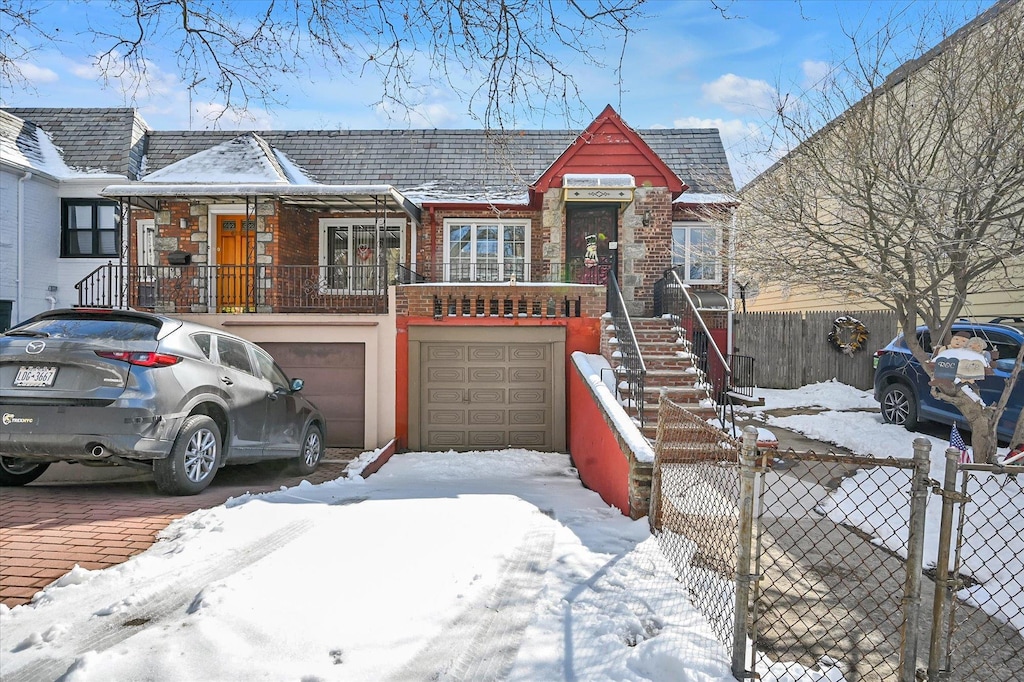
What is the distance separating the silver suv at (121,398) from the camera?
183 inches

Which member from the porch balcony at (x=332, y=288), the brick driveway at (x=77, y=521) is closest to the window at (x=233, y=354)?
the brick driveway at (x=77, y=521)

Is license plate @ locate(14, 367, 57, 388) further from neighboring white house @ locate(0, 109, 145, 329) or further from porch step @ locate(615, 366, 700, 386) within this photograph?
neighboring white house @ locate(0, 109, 145, 329)

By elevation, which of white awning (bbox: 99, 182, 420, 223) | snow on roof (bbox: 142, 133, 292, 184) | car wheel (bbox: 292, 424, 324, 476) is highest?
snow on roof (bbox: 142, 133, 292, 184)

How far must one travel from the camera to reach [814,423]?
10492 millimetres

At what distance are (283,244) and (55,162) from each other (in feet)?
24.0

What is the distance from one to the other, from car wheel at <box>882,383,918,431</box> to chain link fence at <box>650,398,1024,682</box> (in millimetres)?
3646

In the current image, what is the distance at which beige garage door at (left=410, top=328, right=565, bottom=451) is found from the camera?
10266mm

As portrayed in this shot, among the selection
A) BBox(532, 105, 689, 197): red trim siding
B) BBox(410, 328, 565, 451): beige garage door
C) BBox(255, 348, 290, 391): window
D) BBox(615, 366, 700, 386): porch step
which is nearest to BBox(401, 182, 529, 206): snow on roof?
Result: BBox(532, 105, 689, 197): red trim siding

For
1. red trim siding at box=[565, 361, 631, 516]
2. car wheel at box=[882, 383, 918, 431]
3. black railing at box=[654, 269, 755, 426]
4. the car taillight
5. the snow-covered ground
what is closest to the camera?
the snow-covered ground

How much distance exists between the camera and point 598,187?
477 inches

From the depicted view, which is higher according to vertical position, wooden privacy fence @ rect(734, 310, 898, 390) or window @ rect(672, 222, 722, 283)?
window @ rect(672, 222, 722, 283)

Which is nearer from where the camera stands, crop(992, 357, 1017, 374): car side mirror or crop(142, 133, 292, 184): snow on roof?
crop(992, 357, 1017, 374): car side mirror

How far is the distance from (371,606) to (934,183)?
23.6 ft

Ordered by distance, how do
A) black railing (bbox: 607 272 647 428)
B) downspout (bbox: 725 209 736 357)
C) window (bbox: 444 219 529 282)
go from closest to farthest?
1. black railing (bbox: 607 272 647 428)
2. downspout (bbox: 725 209 736 357)
3. window (bbox: 444 219 529 282)
